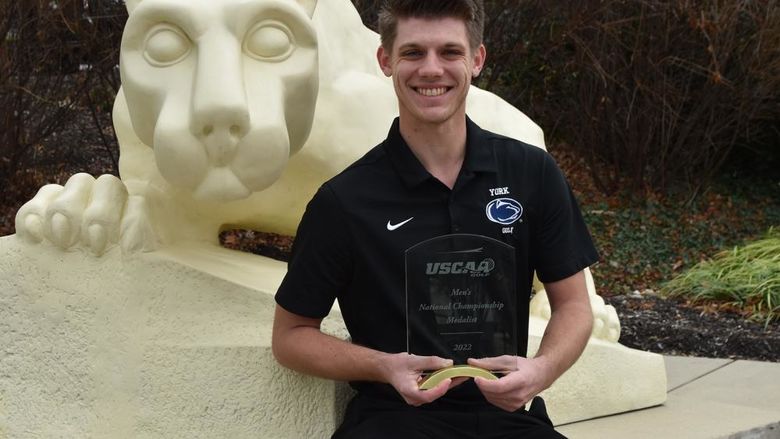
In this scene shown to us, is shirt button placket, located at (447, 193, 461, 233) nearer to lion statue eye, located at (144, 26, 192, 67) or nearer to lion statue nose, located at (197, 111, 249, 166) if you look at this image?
lion statue nose, located at (197, 111, 249, 166)

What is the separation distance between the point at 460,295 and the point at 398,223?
298 millimetres

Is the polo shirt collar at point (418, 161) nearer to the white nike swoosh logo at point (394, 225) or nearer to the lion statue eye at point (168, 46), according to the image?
the white nike swoosh logo at point (394, 225)

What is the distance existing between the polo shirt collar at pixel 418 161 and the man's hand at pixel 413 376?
17.3 inches

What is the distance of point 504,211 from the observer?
2531 millimetres

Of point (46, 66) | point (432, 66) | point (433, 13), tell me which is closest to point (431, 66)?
point (432, 66)

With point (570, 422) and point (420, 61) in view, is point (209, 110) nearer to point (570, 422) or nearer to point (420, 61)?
point (420, 61)

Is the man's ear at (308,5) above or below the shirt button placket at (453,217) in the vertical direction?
above

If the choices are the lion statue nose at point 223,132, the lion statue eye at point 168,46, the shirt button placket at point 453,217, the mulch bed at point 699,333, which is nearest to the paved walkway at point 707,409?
the mulch bed at point 699,333

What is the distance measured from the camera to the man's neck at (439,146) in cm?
256

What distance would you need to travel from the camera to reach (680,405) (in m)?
4.23

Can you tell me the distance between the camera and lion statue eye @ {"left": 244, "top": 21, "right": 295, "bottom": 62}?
276cm

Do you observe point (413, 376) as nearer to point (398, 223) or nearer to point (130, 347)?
point (398, 223)

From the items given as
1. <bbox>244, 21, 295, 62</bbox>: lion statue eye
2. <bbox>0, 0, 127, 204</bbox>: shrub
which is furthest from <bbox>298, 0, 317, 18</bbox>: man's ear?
<bbox>0, 0, 127, 204</bbox>: shrub

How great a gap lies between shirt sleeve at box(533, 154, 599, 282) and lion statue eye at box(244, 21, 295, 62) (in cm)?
72
